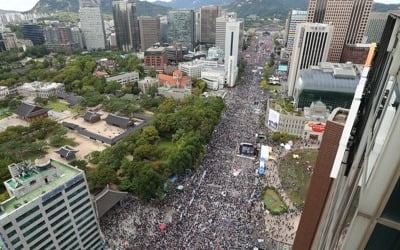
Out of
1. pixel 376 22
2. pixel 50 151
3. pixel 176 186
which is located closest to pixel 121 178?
pixel 176 186

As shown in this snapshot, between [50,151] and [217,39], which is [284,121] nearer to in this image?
[50,151]

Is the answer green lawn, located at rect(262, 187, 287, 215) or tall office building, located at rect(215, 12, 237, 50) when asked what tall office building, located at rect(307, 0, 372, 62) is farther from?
green lawn, located at rect(262, 187, 287, 215)

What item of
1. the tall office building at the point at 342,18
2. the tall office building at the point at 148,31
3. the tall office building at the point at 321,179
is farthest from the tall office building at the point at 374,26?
the tall office building at the point at 321,179

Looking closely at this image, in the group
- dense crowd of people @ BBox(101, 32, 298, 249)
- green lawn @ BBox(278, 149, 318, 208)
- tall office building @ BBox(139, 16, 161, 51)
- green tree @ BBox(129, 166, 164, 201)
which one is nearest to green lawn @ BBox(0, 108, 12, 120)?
green tree @ BBox(129, 166, 164, 201)

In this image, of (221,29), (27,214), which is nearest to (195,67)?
(221,29)

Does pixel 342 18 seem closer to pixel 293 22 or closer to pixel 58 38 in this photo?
pixel 293 22

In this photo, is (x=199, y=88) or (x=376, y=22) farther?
(x=376, y=22)

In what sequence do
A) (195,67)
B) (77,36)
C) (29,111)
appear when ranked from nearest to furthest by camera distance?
(29,111) < (195,67) < (77,36)
